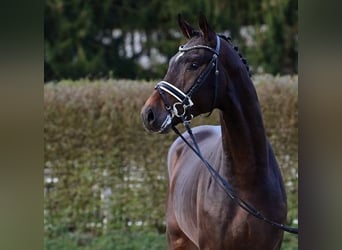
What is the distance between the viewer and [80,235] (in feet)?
19.8

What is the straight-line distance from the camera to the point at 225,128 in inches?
104

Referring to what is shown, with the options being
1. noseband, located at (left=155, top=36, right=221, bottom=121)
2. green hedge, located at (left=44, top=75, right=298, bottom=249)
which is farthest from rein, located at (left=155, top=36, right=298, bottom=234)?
green hedge, located at (left=44, top=75, right=298, bottom=249)

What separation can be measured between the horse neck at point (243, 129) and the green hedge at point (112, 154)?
3111 mm

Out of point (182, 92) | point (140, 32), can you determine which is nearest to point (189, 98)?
point (182, 92)

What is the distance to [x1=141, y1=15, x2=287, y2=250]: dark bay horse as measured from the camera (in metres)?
2.48

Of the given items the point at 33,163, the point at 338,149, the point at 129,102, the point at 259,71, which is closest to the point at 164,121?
the point at 33,163

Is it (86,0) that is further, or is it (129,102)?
(86,0)

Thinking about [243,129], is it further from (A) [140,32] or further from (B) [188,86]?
(A) [140,32]

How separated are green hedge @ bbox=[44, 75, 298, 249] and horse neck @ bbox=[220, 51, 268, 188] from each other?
311 cm

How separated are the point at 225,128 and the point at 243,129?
0.08 m

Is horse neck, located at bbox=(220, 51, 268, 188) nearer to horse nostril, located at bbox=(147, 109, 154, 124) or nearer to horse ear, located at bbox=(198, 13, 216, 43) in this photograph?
horse ear, located at bbox=(198, 13, 216, 43)

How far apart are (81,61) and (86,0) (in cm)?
74

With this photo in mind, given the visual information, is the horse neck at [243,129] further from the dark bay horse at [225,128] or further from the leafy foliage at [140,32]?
the leafy foliage at [140,32]

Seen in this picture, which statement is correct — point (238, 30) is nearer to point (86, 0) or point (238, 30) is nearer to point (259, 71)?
point (259, 71)
